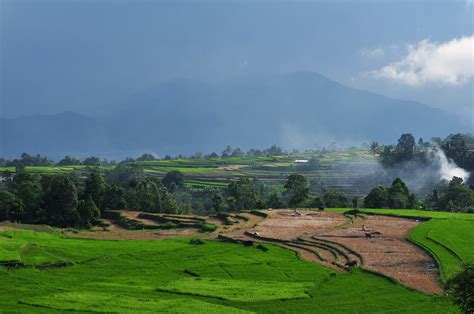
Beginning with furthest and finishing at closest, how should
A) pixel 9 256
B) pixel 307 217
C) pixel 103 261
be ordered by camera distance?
1. pixel 307 217
2. pixel 103 261
3. pixel 9 256

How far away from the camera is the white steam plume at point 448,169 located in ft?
374

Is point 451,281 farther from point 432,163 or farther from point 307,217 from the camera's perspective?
point 432,163

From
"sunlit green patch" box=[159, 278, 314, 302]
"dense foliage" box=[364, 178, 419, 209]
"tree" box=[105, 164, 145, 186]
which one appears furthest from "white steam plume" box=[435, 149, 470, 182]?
"sunlit green patch" box=[159, 278, 314, 302]

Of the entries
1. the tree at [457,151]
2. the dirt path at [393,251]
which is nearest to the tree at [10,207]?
the dirt path at [393,251]

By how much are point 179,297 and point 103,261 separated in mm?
10140

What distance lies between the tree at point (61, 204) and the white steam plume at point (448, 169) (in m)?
79.5

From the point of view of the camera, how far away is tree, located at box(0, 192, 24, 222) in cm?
5816

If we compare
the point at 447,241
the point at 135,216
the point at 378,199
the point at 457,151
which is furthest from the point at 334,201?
the point at 457,151

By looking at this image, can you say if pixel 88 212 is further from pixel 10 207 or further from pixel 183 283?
pixel 183 283

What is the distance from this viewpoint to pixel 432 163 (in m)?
120

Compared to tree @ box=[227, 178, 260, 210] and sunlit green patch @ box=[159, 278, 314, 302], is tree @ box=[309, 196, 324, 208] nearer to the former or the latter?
tree @ box=[227, 178, 260, 210]

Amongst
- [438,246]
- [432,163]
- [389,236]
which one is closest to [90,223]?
[389,236]

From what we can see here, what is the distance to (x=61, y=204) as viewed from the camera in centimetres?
5834

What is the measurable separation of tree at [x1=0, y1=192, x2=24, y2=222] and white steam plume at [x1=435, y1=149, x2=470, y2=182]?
274 ft
